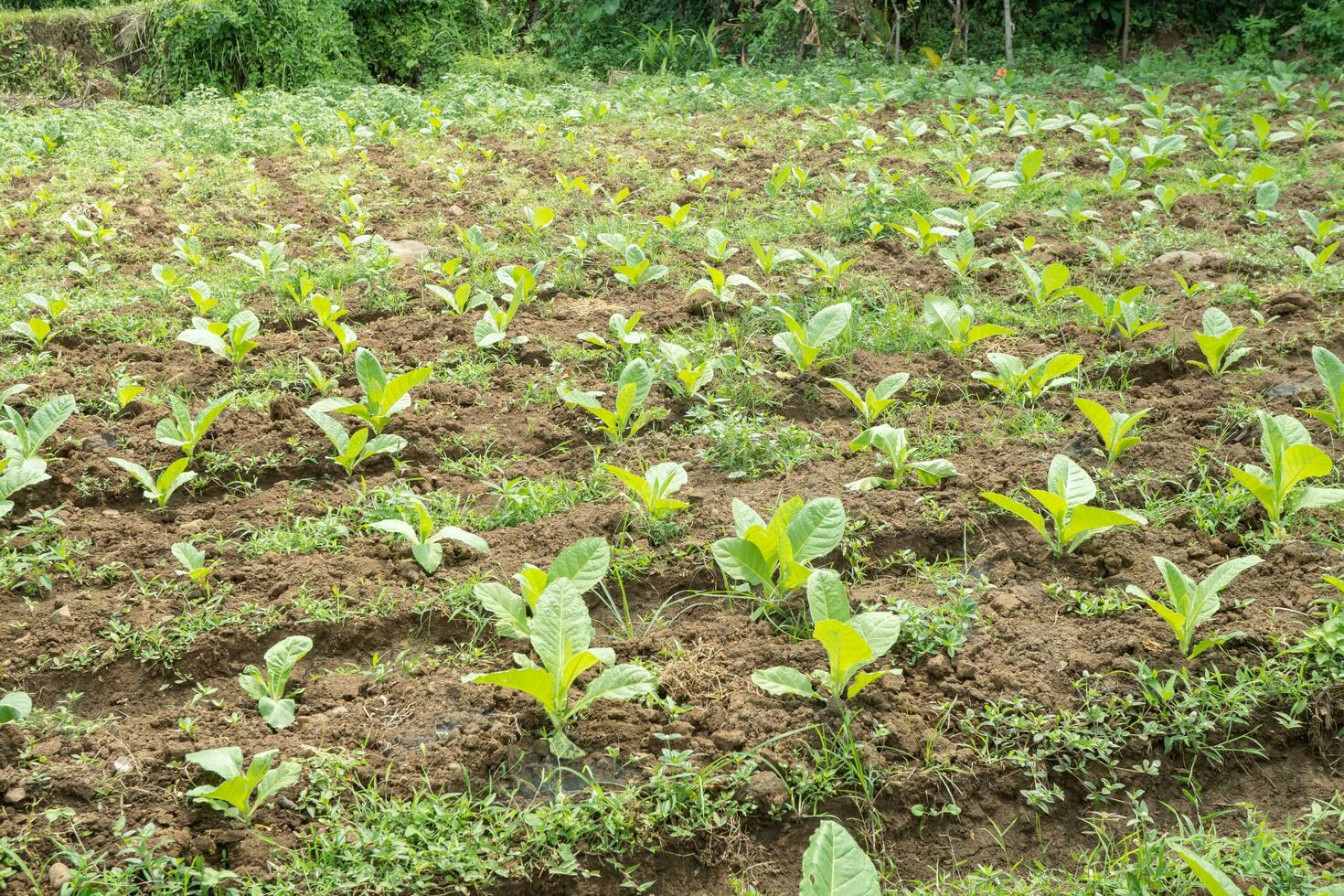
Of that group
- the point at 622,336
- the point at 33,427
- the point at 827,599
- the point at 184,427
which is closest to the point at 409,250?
the point at 622,336

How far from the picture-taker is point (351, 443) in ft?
12.1

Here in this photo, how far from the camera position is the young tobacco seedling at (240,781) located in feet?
7.39

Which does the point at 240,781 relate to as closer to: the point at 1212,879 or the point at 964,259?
the point at 1212,879

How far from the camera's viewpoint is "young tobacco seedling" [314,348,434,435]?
3855 mm

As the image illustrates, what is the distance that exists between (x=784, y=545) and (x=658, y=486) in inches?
21.9

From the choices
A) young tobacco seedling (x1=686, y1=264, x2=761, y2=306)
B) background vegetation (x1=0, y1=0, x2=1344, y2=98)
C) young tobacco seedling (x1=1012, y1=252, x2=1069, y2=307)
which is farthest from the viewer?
background vegetation (x1=0, y1=0, x2=1344, y2=98)

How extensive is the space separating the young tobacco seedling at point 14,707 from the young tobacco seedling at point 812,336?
284cm

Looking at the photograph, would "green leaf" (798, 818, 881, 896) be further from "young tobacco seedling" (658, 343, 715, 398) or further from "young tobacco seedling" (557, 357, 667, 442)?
"young tobacco seedling" (658, 343, 715, 398)

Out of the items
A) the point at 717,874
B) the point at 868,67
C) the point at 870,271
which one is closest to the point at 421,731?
the point at 717,874

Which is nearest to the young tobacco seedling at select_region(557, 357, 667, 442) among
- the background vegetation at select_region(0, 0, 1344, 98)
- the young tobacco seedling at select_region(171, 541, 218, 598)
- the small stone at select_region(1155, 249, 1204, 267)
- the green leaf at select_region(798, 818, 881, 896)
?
the young tobacco seedling at select_region(171, 541, 218, 598)

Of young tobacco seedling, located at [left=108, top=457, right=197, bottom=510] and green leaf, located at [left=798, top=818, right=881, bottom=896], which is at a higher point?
young tobacco seedling, located at [left=108, top=457, right=197, bottom=510]

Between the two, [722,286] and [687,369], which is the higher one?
[722,286]

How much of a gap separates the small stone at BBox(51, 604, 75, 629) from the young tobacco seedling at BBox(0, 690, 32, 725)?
1.52 ft

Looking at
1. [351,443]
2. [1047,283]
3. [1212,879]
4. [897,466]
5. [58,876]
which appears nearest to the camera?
[1212,879]
